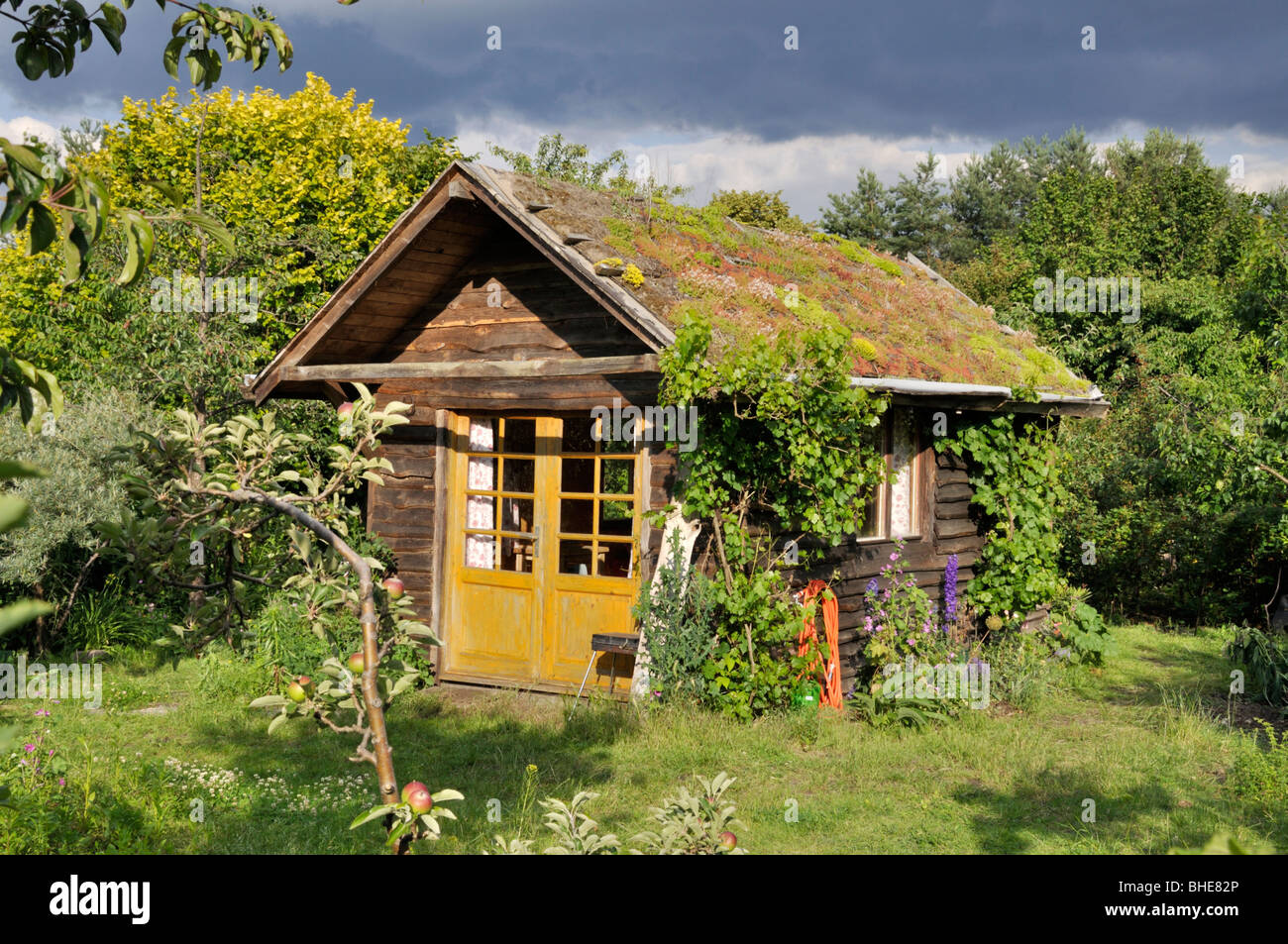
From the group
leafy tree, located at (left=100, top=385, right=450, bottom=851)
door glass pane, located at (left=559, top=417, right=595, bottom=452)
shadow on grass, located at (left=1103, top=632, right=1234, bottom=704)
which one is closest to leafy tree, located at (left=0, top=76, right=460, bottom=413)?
door glass pane, located at (left=559, top=417, right=595, bottom=452)

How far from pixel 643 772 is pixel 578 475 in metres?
3.18

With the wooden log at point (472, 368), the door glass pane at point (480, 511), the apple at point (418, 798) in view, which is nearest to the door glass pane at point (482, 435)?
the door glass pane at point (480, 511)

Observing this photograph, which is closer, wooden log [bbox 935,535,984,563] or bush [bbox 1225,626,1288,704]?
bush [bbox 1225,626,1288,704]

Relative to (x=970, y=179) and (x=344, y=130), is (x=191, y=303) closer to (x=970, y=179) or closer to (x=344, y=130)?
(x=344, y=130)

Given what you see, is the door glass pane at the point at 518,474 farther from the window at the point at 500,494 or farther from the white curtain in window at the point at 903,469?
the white curtain in window at the point at 903,469

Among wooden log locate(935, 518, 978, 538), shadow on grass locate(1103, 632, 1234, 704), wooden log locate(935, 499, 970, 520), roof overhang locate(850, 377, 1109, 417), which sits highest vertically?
roof overhang locate(850, 377, 1109, 417)

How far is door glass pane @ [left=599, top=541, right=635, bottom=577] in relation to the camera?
29.8ft

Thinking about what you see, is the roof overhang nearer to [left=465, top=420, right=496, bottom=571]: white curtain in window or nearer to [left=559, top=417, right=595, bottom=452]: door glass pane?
[left=559, top=417, right=595, bottom=452]: door glass pane

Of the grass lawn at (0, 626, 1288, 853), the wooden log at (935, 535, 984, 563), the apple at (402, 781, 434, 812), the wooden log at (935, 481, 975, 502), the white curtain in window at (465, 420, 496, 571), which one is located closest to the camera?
the apple at (402, 781, 434, 812)

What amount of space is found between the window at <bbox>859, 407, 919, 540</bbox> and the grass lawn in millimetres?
2018

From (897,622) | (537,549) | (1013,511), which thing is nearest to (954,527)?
(1013,511)

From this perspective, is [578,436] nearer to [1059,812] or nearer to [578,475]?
[578,475]
